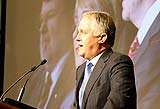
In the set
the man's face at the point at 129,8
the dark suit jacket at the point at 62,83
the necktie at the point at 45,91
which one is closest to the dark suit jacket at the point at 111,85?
the man's face at the point at 129,8

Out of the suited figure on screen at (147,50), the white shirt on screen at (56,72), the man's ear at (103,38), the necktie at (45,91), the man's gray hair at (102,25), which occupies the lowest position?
the necktie at (45,91)

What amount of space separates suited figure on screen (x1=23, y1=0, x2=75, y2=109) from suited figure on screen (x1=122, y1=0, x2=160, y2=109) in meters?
0.66

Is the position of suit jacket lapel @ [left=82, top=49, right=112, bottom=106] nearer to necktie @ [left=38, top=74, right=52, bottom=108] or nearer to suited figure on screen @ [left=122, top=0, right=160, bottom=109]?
suited figure on screen @ [left=122, top=0, right=160, bottom=109]

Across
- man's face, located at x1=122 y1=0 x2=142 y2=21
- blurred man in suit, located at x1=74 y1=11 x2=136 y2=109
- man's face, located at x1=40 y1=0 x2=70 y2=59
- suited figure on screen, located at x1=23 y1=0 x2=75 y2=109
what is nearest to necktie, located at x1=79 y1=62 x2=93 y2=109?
blurred man in suit, located at x1=74 y1=11 x2=136 y2=109

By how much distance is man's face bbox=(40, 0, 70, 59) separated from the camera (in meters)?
3.31

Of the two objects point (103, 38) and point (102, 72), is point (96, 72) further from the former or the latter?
point (103, 38)

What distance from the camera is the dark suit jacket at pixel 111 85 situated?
1696 mm

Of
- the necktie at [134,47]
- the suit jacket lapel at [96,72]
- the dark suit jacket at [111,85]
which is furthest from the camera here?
the necktie at [134,47]

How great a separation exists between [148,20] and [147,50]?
7.5 inches

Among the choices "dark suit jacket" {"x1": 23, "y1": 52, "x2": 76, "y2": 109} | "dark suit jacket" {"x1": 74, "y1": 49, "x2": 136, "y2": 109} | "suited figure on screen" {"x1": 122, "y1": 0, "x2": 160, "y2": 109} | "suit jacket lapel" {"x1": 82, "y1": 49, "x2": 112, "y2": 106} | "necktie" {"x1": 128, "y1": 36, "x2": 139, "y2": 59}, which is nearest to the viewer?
"dark suit jacket" {"x1": 74, "y1": 49, "x2": 136, "y2": 109}

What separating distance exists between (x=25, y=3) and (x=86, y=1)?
74cm

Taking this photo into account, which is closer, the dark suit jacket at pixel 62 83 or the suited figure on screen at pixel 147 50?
the suited figure on screen at pixel 147 50

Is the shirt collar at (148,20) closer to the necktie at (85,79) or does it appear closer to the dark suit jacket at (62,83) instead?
the dark suit jacket at (62,83)

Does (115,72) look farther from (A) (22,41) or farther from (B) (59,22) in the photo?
(A) (22,41)
